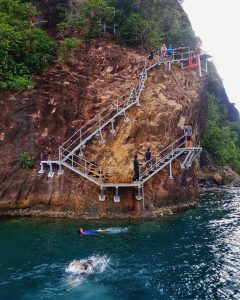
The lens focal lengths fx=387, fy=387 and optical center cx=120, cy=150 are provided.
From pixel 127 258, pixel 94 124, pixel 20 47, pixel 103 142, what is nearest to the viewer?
pixel 127 258

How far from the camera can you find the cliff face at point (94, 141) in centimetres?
3047

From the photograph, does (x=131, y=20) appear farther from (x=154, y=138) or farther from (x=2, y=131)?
(x=2, y=131)

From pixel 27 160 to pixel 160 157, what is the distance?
1087 cm

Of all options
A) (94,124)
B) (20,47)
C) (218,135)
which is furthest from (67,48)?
(218,135)

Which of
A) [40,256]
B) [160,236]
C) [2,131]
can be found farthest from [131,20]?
[40,256]

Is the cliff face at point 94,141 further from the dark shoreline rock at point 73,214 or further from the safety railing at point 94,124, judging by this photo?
the safety railing at point 94,124

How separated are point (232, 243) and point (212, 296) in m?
7.95

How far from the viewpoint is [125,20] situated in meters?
39.5

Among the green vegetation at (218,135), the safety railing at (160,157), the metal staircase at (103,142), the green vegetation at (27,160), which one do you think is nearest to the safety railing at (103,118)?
the metal staircase at (103,142)

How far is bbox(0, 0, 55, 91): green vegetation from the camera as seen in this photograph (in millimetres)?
33594

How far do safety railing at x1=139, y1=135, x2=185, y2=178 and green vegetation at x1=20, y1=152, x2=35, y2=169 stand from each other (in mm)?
8839

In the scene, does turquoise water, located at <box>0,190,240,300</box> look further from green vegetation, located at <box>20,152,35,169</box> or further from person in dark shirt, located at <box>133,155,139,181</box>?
green vegetation, located at <box>20,152,35,169</box>

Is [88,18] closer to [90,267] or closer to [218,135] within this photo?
[90,267]

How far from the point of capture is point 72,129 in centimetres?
3247
